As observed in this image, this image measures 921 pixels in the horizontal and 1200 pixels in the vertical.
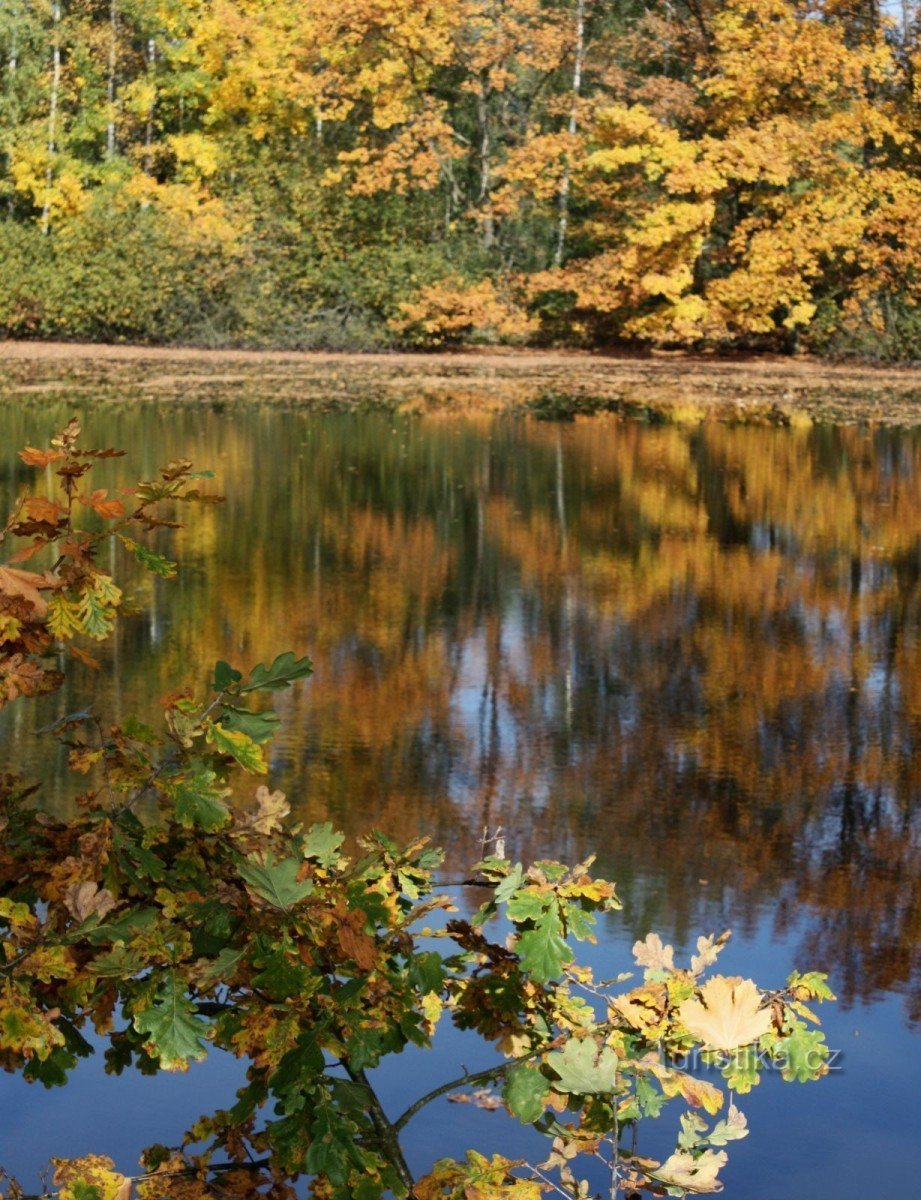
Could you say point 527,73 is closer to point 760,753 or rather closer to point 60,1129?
point 760,753

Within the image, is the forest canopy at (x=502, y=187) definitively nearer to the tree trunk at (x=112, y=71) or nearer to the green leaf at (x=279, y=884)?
the tree trunk at (x=112, y=71)

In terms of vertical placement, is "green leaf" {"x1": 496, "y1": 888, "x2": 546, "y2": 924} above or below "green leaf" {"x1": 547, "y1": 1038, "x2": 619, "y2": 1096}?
above

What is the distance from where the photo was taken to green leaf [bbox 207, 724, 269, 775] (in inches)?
114

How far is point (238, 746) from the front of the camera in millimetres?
2908

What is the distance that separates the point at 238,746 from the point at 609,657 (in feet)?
20.0

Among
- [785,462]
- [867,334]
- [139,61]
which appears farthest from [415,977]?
[139,61]

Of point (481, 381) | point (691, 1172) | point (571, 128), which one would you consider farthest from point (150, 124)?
point (691, 1172)

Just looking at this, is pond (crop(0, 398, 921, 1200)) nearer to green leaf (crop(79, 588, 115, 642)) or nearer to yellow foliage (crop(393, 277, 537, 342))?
green leaf (crop(79, 588, 115, 642))

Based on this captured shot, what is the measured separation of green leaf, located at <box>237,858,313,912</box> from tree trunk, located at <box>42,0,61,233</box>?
35687 millimetres

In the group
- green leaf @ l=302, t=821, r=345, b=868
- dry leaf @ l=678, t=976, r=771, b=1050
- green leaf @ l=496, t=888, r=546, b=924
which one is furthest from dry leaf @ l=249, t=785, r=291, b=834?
dry leaf @ l=678, t=976, r=771, b=1050

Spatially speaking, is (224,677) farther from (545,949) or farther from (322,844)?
(545,949)

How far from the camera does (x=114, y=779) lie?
3113 mm

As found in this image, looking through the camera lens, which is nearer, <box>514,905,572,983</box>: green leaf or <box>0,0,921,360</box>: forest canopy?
<box>514,905,572,983</box>: green leaf

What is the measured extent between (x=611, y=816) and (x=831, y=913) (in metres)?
1.05
